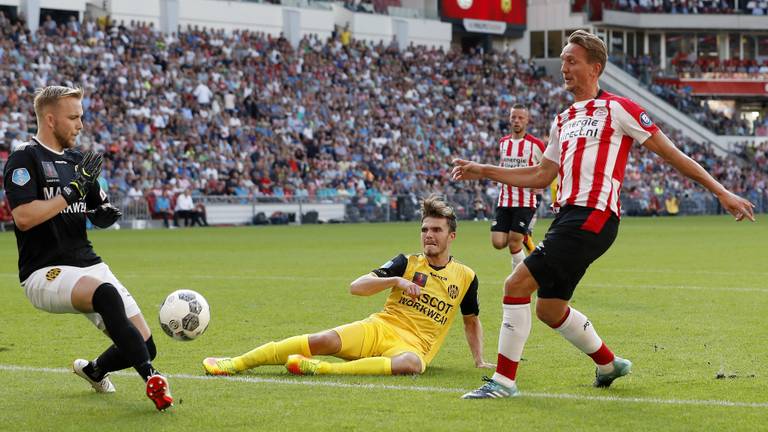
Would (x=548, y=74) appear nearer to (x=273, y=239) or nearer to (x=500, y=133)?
(x=500, y=133)

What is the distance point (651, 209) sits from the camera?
5319 cm

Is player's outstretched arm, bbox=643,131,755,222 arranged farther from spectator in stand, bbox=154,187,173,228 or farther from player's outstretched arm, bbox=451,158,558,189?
spectator in stand, bbox=154,187,173,228

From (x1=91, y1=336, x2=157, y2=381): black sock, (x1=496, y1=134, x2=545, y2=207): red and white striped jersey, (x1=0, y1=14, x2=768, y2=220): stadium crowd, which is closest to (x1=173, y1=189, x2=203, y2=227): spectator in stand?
(x1=0, y1=14, x2=768, y2=220): stadium crowd

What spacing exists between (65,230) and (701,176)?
403cm

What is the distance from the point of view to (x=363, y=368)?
8680mm

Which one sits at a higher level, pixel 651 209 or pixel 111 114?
pixel 111 114

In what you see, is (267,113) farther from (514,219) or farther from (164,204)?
(514,219)

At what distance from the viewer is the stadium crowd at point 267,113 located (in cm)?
3919

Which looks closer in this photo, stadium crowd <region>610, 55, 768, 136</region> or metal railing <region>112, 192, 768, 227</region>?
metal railing <region>112, 192, 768, 227</region>

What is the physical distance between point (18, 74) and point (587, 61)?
33.5m

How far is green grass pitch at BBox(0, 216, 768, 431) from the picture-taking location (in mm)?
7020

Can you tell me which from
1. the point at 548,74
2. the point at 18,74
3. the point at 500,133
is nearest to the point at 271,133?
the point at 18,74

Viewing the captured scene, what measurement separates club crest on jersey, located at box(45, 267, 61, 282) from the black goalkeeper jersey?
0.18 feet

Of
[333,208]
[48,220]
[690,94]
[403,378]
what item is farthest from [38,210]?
[690,94]
